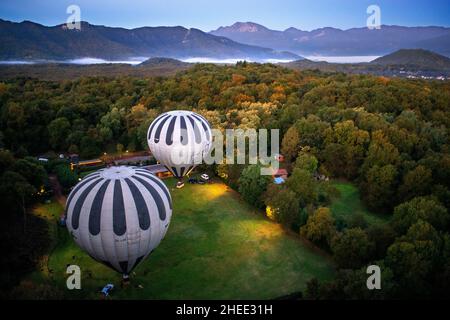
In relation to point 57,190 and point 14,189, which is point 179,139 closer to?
point 57,190

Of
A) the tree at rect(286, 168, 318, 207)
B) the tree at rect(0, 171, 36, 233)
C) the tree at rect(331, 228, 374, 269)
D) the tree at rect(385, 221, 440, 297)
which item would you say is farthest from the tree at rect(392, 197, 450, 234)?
the tree at rect(0, 171, 36, 233)

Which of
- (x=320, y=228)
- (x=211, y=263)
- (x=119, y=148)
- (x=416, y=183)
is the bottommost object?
(x=211, y=263)

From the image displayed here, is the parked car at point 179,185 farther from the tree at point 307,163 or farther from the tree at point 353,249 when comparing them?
the tree at point 353,249

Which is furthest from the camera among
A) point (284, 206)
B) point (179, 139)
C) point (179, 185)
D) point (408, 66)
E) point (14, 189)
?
point (408, 66)

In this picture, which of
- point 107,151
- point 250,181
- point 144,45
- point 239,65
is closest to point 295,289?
point 250,181

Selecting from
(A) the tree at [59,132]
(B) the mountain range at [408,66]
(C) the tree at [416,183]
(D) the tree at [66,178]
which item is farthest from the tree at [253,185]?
(B) the mountain range at [408,66]

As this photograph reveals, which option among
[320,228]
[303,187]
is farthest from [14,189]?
[320,228]

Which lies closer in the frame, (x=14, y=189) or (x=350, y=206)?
(x=14, y=189)
